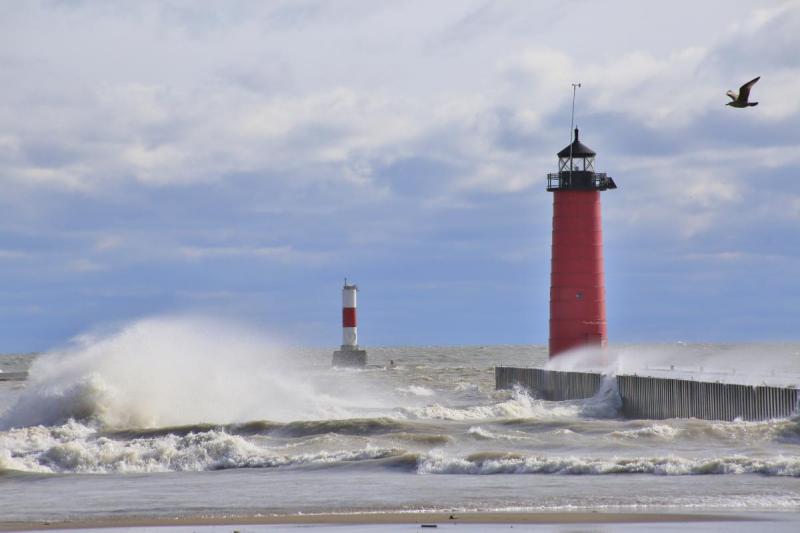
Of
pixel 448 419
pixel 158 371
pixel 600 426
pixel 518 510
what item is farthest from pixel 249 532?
pixel 158 371

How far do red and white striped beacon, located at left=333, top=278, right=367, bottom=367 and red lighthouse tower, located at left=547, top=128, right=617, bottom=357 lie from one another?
24647mm

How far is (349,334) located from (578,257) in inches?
1059

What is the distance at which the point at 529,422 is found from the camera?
2183 centimetres

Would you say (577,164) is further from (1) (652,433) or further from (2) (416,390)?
(2) (416,390)

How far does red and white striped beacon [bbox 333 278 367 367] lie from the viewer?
51969mm

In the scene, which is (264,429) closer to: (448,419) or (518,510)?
(448,419)

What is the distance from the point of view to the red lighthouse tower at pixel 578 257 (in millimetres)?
27266

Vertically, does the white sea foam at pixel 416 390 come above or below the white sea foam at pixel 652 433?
above

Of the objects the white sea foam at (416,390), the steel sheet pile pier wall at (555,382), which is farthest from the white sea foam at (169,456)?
the white sea foam at (416,390)

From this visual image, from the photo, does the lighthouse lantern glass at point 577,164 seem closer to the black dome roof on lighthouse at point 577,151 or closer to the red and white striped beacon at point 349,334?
the black dome roof on lighthouse at point 577,151

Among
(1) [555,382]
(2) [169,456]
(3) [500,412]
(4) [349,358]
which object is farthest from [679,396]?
(4) [349,358]

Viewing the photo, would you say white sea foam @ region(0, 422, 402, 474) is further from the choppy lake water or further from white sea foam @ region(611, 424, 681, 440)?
white sea foam @ region(611, 424, 681, 440)

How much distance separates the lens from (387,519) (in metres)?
12.2

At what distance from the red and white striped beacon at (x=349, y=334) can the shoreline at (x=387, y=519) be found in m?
39.2
